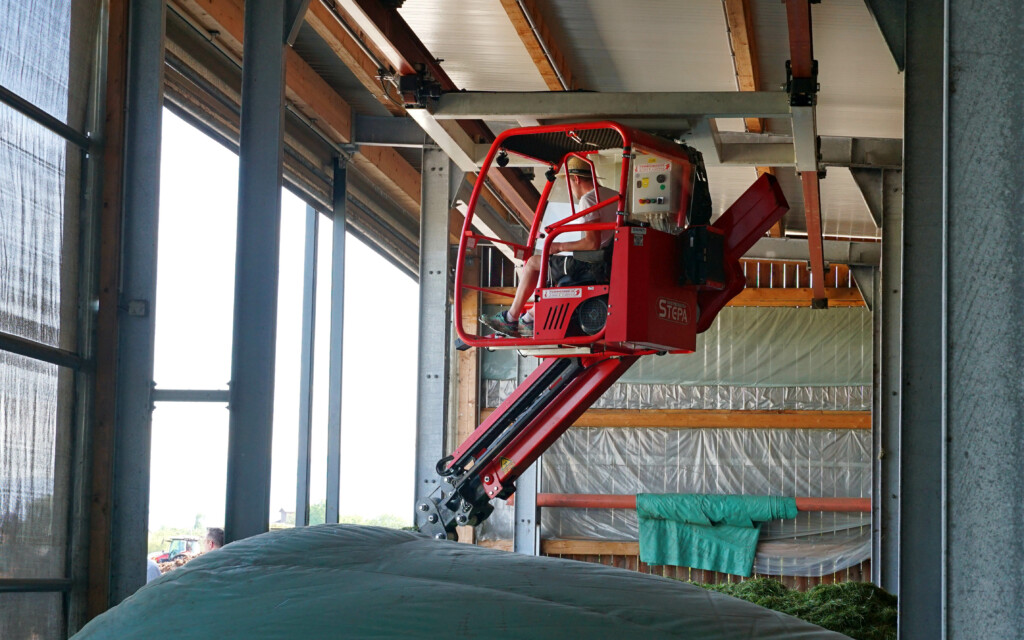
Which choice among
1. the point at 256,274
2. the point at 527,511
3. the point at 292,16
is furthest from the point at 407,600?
the point at 527,511

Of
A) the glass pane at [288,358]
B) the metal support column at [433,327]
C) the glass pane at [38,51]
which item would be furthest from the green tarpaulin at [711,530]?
the glass pane at [38,51]

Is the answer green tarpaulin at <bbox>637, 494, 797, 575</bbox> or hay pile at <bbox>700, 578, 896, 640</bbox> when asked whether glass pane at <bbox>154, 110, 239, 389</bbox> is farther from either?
green tarpaulin at <bbox>637, 494, 797, 575</bbox>

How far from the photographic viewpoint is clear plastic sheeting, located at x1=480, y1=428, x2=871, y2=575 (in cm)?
1738

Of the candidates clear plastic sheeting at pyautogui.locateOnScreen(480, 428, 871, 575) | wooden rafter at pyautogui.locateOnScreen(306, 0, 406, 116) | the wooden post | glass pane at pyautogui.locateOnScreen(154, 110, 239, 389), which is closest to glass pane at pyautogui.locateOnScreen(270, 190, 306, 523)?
glass pane at pyautogui.locateOnScreen(154, 110, 239, 389)

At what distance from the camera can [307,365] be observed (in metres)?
13.3

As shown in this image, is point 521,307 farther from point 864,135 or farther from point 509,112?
point 864,135

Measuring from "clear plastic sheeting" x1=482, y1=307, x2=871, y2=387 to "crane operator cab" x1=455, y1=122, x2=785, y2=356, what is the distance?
9771 mm

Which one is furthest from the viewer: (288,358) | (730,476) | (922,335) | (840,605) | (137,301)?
(288,358)

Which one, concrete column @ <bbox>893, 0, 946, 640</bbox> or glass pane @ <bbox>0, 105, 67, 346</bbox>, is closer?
glass pane @ <bbox>0, 105, 67, 346</bbox>

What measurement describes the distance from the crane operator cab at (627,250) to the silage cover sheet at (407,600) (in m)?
4.20

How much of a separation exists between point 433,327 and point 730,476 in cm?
903

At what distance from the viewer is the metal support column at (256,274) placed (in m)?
6.02

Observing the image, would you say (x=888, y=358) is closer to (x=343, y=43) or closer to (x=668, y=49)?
(x=668, y=49)

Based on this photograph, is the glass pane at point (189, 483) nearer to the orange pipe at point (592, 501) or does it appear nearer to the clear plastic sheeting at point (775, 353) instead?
the orange pipe at point (592, 501)
